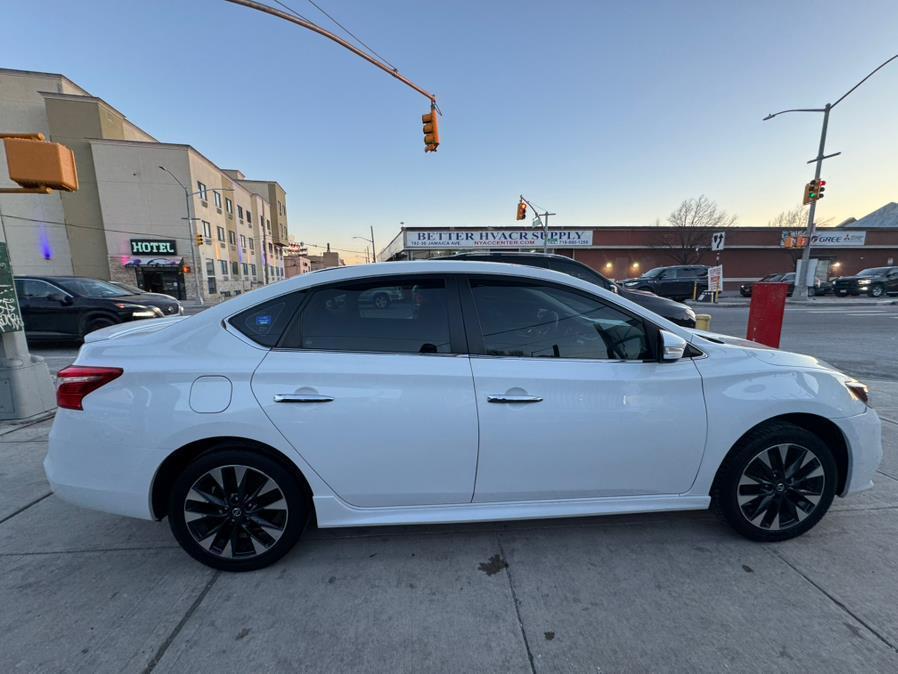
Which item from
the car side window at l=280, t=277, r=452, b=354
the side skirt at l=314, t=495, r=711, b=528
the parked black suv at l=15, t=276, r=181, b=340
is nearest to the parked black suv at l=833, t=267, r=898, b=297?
the side skirt at l=314, t=495, r=711, b=528

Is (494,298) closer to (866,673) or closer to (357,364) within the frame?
(357,364)

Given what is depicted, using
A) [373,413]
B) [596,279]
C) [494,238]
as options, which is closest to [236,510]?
[373,413]

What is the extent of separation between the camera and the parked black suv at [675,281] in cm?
2222

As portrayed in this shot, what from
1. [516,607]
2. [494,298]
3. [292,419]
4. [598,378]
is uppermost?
[494,298]

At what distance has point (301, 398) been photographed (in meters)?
2.02

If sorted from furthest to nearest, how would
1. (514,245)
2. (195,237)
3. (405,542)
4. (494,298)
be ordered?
(514,245)
(195,237)
(405,542)
(494,298)

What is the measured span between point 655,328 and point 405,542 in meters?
2.01

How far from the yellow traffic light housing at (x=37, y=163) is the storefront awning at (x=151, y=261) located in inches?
1233

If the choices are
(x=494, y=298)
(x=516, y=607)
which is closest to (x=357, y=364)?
(x=494, y=298)

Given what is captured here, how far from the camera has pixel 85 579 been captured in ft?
7.07

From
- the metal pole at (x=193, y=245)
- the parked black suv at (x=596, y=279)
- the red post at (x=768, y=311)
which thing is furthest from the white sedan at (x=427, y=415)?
the metal pole at (x=193, y=245)

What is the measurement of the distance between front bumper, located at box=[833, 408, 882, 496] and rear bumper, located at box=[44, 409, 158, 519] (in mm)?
4047

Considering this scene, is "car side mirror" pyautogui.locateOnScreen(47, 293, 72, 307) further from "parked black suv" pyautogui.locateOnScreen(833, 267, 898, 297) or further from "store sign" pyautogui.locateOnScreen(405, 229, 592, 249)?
"parked black suv" pyautogui.locateOnScreen(833, 267, 898, 297)

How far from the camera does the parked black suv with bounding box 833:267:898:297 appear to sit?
2378 cm
